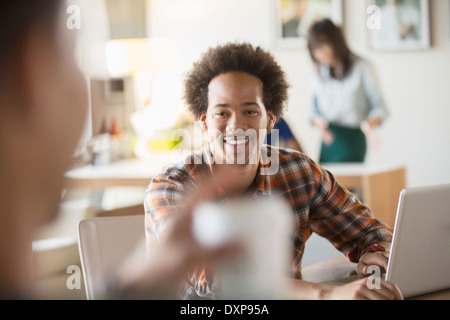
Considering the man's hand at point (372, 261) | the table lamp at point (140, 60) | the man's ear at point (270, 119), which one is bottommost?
the man's hand at point (372, 261)

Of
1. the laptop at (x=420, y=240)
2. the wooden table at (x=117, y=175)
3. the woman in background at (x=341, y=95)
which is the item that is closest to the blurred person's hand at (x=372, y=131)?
the woman in background at (x=341, y=95)

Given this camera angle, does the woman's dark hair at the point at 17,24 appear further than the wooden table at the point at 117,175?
No

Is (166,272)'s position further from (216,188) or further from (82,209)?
(82,209)

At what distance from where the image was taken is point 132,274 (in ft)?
0.74

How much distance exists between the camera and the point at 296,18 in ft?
9.76

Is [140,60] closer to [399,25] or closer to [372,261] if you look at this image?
[399,25]

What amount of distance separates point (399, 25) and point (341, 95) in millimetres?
472

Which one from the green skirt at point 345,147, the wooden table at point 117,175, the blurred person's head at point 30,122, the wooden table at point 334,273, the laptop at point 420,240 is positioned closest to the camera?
the blurred person's head at point 30,122

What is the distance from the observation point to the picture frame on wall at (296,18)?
9.57 ft

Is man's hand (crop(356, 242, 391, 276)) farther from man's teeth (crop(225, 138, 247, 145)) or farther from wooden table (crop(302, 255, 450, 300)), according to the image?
man's teeth (crop(225, 138, 247, 145))

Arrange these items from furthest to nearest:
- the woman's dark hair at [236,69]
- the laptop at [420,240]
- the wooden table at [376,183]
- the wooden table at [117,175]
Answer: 1. the wooden table at [117,175]
2. the wooden table at [376,183]
3. the woman's dark hair at [236,69]
4. the laptop at [420,240]

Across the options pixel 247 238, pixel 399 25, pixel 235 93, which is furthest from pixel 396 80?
pixel 247 238

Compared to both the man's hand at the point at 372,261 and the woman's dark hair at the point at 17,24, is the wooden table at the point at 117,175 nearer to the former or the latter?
the man's hand at the point at 372,261

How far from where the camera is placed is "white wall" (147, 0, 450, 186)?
267 centimetres
